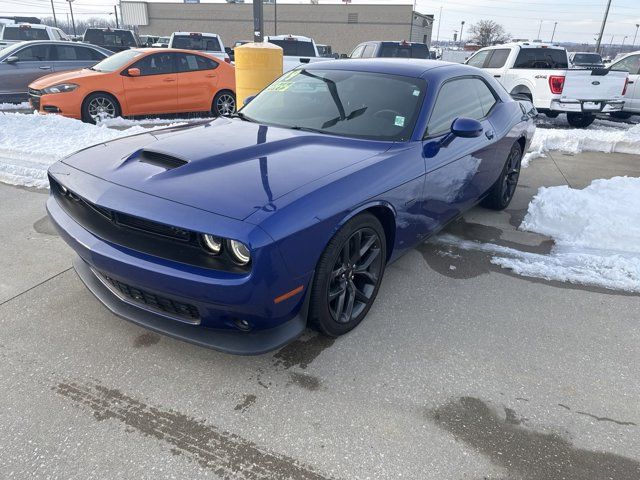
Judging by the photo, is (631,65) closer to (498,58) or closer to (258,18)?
(498,58)

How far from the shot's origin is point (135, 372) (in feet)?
8.29

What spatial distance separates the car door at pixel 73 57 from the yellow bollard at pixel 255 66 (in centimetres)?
607

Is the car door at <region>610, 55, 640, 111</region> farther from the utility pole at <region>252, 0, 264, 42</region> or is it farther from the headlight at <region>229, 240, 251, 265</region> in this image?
the headlight at <region>229, 240, 251, 265</region>

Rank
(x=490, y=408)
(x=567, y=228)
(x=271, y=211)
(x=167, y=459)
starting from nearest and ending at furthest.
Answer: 1. (x=167, y=459)
2. (x=271, y=211)
3. (x=490, y=408)
4. (x=567, y=228)

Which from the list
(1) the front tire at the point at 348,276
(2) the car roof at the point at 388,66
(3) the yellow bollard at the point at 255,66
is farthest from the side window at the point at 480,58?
(1) the front tire at the point at 348,276

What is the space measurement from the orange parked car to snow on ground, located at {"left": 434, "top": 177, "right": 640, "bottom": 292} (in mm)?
7234

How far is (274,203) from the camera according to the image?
2.23 metres

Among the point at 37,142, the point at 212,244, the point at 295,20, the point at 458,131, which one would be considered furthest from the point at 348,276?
the point at 295,20

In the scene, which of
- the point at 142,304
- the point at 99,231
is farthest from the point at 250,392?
the point at 99,231

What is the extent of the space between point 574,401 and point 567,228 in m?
2.64

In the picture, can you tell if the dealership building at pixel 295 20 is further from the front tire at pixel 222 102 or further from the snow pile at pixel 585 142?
the snow pile at pixel 585 142

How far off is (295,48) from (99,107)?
25.4ft

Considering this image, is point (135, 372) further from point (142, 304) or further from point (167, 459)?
point (167, 459)

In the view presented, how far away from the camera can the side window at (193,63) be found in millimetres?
9781
